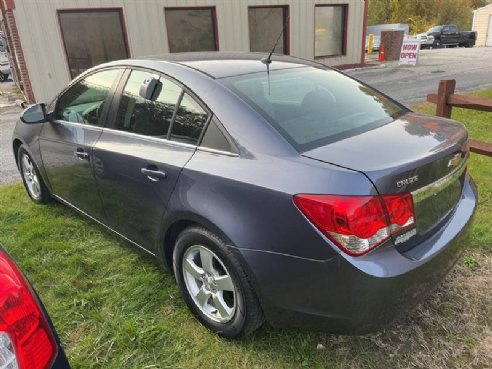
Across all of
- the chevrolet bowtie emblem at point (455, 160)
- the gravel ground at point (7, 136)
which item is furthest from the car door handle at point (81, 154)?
the gravel ground at point (7, 136)

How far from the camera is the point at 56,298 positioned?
9.21 feet

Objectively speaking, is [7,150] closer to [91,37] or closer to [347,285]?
[91,37]

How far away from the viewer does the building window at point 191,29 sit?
12539mm

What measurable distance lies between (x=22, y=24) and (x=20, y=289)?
35.4 feet

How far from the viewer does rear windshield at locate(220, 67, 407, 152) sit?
2.16 metres

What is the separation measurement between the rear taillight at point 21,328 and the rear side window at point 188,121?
1.15m

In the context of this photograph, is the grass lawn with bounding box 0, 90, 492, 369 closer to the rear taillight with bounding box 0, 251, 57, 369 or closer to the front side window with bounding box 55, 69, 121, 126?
the rear taillight with bounding box 0, 251, 57, 369

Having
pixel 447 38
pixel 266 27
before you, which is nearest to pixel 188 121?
pixel 266 27

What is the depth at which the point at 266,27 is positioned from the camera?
14.5 meters

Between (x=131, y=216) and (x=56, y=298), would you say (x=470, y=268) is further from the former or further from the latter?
(x=56, y=298)

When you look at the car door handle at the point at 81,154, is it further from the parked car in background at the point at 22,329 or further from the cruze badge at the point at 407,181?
the cruze badge at the point at 407,181

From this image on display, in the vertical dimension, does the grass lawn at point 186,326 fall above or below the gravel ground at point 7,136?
above

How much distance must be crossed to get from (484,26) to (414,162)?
1679 inches

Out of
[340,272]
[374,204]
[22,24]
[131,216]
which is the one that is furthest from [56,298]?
[22,24]
